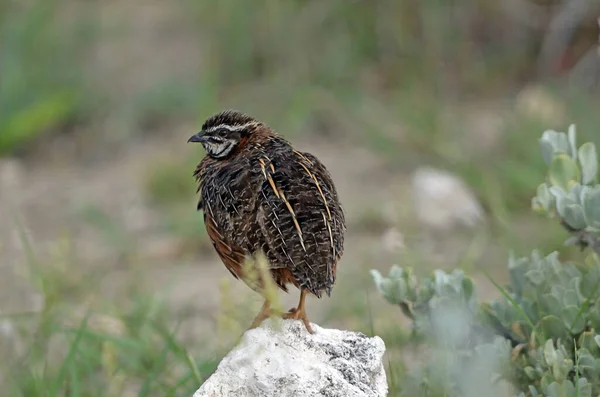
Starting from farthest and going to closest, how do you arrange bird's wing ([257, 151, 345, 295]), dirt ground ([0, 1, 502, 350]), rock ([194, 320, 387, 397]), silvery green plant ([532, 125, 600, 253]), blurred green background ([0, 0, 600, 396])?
blurred green background ([0, 0, 600, 396]) < dirt ground ([0, 1, 502, 350]) < silvery green plant ([532, 125, 600, 253]) < bird's wing ([257, 151, 345, 295]) < rock ([194, 320, 387, 397])

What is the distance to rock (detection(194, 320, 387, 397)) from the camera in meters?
3.40

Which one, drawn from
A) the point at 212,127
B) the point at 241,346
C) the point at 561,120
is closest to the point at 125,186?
the point at 561,120

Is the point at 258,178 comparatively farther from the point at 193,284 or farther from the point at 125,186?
the point at 125,186

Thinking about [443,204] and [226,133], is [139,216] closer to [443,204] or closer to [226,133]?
[443,204]

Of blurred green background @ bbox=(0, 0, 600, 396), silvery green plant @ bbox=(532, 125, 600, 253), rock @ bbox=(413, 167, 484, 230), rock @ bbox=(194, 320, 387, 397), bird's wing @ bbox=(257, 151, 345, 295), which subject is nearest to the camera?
→ rock @ bbox=(194, 320, 387, 397)

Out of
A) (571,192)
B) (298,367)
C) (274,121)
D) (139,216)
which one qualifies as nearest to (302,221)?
(298,367)

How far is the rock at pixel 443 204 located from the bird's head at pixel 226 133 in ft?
9.87

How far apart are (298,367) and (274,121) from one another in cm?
545

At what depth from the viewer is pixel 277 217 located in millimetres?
3934

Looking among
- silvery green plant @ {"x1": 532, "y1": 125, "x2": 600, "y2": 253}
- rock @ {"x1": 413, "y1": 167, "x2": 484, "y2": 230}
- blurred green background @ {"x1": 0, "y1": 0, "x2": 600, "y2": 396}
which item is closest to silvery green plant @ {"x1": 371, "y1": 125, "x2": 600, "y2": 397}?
silvery green plant @ {"x1": 532, "y1": 125, "x2": 600, "y2": 253}

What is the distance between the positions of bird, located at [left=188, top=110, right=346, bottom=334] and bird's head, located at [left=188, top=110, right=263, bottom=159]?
8 centimetres

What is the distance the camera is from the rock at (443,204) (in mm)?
7383

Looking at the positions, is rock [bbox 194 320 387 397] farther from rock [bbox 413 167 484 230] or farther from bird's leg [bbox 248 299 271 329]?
rock [bbox 413 167 484 230]

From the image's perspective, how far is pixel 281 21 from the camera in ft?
31.5
